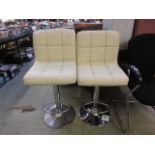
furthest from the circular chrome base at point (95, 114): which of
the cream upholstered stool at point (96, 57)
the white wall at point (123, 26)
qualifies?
the white wall at point (123, 26)

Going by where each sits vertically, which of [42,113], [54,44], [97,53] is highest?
[54,44]

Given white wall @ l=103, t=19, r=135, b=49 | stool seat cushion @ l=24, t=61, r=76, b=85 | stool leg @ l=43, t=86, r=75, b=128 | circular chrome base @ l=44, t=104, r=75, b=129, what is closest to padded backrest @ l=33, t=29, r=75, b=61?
stool seat cushion @ l=24, t=61, r=76, b=85

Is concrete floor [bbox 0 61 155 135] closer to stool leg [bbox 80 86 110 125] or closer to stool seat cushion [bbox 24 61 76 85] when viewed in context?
stool leg [bbox 80 86 110 125]

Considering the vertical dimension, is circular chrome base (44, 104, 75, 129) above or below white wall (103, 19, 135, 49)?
below

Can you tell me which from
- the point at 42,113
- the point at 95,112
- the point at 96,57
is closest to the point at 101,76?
the point at 96,57

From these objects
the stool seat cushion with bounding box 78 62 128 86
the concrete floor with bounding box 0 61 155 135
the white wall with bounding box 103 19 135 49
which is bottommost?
the concrete floor with bounding box 0 61 155 135

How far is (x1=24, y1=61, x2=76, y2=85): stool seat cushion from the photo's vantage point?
3.92ft

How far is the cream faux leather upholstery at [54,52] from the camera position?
136cm

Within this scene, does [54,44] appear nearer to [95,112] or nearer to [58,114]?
[58,114]

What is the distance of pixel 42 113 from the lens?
1.74 meters

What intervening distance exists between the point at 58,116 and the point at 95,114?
0.45m

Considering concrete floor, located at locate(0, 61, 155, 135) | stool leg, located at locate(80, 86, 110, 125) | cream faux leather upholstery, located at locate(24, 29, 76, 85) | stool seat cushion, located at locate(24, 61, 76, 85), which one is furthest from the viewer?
stool leg, located at locate(80, 86, 110, 125)

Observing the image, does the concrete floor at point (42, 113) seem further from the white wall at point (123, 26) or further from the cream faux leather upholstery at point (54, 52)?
the white wall at point (123, 26)
